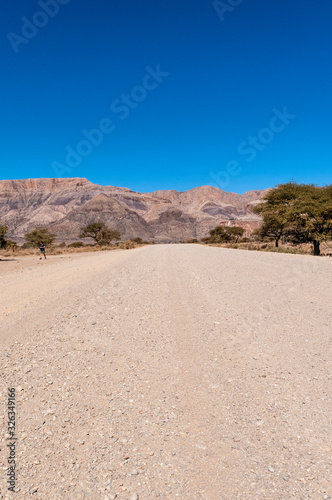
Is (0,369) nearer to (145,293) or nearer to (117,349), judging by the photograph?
(117,349)

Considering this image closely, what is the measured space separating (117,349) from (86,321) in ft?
4.99

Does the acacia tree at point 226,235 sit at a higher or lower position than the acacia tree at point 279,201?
lower

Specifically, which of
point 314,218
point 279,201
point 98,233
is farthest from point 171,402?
point 98,233

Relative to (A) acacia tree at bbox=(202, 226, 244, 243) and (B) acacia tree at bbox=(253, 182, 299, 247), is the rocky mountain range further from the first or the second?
(B) acacia tree at bbox=(253, 182, 299, 247)

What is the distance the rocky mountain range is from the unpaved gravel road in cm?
10027

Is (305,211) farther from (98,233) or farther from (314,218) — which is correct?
(98,233)

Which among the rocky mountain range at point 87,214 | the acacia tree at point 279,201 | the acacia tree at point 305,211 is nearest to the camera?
the acacia tree at point 305,211

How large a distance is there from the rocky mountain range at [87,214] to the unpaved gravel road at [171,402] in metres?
100

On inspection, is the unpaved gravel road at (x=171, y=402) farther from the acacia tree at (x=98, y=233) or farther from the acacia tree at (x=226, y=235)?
the acacia tree at (x=226, y=235)

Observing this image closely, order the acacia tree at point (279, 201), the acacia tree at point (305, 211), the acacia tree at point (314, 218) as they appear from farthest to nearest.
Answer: the acacia tree at point (279, 201), the acacia tree at point (305, 211), the acacia tree at point (314, 218)

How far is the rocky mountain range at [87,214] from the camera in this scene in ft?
411

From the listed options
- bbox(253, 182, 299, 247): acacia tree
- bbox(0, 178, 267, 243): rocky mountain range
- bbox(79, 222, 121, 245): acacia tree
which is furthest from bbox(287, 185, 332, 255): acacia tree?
bbox(0, 178, 267, 243): rocky mountain range

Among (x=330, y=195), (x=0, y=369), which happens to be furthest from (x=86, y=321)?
(x=330, y=195)

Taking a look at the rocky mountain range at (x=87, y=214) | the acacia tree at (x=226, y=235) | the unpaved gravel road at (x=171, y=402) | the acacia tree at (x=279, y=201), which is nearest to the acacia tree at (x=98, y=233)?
the acacia tree at (x=226, y=235)
